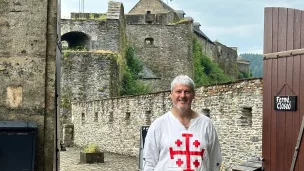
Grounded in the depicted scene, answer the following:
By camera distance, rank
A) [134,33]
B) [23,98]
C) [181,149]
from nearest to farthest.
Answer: [181,149] < [23,98] < [134,33]

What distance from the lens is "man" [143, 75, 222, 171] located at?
4.04 m

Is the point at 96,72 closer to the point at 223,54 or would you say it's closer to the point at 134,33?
the point at 134,33

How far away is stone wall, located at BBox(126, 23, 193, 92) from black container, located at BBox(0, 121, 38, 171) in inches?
1304

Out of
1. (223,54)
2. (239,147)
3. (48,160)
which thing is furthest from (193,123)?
(223,54)

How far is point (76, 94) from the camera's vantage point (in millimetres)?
30047

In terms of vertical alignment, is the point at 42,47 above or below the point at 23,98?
above

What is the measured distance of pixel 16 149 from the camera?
17.4ft

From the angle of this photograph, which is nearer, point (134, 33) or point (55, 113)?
point (55, 113)

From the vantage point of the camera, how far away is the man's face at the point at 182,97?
4.12 m

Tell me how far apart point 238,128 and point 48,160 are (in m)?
7.10

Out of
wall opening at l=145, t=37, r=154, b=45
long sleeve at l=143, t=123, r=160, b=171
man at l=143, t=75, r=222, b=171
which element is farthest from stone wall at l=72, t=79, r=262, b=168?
wall opening at l=145, t=37, r=154, b=45

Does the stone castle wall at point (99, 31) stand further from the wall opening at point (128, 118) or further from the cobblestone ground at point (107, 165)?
the cobblestone ground at point (107, 165)

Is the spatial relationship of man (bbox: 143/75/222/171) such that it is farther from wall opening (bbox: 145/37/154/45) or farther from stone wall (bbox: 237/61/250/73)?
stone wall (bbox: 237/61/250/73)

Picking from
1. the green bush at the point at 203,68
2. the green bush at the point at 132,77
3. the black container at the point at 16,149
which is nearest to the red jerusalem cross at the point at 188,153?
the black container at the point at 16,149
